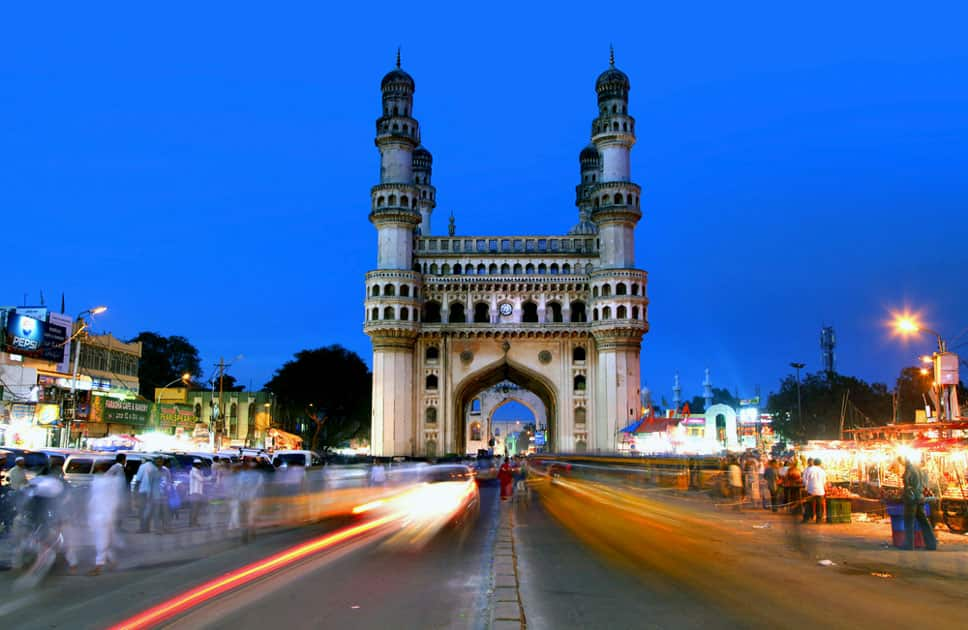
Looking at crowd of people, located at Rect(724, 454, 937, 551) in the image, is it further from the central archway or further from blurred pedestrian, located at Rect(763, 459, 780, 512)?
the central archway

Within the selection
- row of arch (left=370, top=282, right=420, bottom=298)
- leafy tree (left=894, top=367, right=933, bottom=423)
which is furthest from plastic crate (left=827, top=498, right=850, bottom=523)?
leafy tree (left=894, top=367, right=933, bottom=423)

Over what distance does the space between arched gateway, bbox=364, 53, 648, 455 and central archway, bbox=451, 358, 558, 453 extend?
7.0 inches

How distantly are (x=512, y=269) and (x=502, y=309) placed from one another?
324cm

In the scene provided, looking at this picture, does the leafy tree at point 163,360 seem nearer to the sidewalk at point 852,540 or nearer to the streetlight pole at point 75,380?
the streetlight pole at point 75,380

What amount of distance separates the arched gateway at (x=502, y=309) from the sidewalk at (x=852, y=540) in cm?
3926

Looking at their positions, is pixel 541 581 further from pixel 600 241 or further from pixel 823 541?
pixel 600 241

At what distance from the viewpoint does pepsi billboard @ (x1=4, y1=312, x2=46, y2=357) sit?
40.8 meters

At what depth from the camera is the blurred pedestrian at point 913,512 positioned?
1478 cm

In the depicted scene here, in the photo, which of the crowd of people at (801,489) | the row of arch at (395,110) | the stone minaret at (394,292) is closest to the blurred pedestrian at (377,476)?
the crowd of people at (801,489)

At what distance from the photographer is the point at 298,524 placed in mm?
→ 20094

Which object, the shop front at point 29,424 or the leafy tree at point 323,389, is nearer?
the shop front at point 29,424

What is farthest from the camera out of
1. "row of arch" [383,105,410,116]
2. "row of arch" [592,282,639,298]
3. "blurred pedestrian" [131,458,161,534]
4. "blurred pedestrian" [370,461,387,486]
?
"row of arch" [383,105,410,116]

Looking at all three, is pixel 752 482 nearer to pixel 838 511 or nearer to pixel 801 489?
pixel 801 489

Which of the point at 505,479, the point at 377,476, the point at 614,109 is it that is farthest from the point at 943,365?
the point at 614,109
